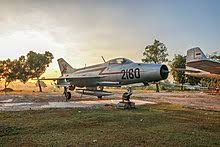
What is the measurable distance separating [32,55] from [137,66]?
75877 millimetres

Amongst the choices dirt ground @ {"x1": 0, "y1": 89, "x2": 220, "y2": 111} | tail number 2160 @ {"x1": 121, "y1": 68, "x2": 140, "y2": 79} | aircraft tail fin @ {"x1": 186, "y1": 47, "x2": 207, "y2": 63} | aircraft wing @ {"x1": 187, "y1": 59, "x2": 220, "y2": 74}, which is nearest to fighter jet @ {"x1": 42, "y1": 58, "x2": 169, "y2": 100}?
tail number 2160 @ {"x1": 121, "y1": 68, "x2": 140, "y2": 79}

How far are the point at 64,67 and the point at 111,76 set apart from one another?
12.1 m

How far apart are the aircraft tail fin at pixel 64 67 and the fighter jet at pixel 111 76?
0.59m

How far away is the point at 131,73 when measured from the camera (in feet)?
66.4

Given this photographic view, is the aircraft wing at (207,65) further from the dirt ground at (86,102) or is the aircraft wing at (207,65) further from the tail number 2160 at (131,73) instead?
the tail number 2160 at (131,73)

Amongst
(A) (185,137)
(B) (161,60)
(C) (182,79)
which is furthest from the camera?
(C) (182,79)

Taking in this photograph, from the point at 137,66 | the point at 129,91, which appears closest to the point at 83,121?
the point at 129,91

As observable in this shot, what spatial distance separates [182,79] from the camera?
8125 centimetres

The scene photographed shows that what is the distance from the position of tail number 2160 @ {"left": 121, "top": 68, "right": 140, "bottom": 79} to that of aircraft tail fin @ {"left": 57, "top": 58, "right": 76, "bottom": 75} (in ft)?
36.1

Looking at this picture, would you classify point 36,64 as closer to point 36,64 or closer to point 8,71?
point 36,64

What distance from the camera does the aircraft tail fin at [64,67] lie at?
31.6 meters

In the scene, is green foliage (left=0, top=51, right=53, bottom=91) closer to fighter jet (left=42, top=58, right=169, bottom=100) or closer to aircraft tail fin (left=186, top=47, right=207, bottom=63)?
fighter jet (left=42, top=58, right=169, bottom=100)

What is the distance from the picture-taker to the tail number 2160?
19641 millimetres

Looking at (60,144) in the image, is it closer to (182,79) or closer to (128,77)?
(128,77)
